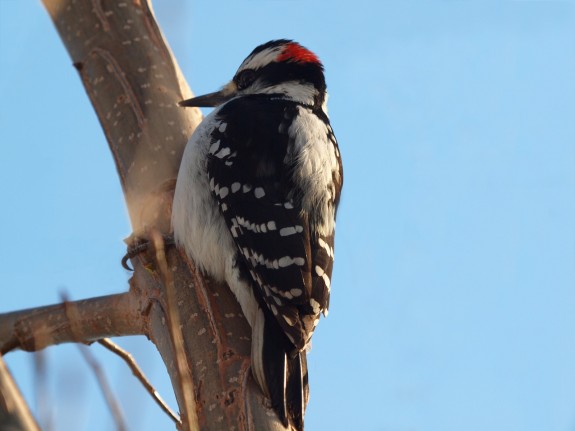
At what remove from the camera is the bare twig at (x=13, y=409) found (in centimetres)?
136

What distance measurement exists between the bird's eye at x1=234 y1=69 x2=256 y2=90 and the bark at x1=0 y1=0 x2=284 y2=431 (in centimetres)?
58

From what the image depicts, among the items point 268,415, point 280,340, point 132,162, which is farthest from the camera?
point 132,162

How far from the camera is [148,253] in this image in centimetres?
355

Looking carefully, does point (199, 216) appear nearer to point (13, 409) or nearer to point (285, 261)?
point (285, 261)

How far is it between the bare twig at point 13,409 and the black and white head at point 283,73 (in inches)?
131

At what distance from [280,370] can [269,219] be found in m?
0.68

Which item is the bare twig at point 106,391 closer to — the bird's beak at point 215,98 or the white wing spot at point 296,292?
the white wing spot at point 296,292

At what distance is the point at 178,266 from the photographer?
3553 millimetres

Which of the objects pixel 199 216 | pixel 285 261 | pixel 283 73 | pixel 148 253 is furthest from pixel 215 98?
Result: pixel 285 261

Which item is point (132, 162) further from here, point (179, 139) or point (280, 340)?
point (280, 340)

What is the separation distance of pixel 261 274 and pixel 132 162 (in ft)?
2.90

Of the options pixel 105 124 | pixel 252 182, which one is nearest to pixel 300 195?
pixel 252 182

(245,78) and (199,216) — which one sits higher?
(245,78)

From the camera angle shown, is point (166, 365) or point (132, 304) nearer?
point (166, 365)
